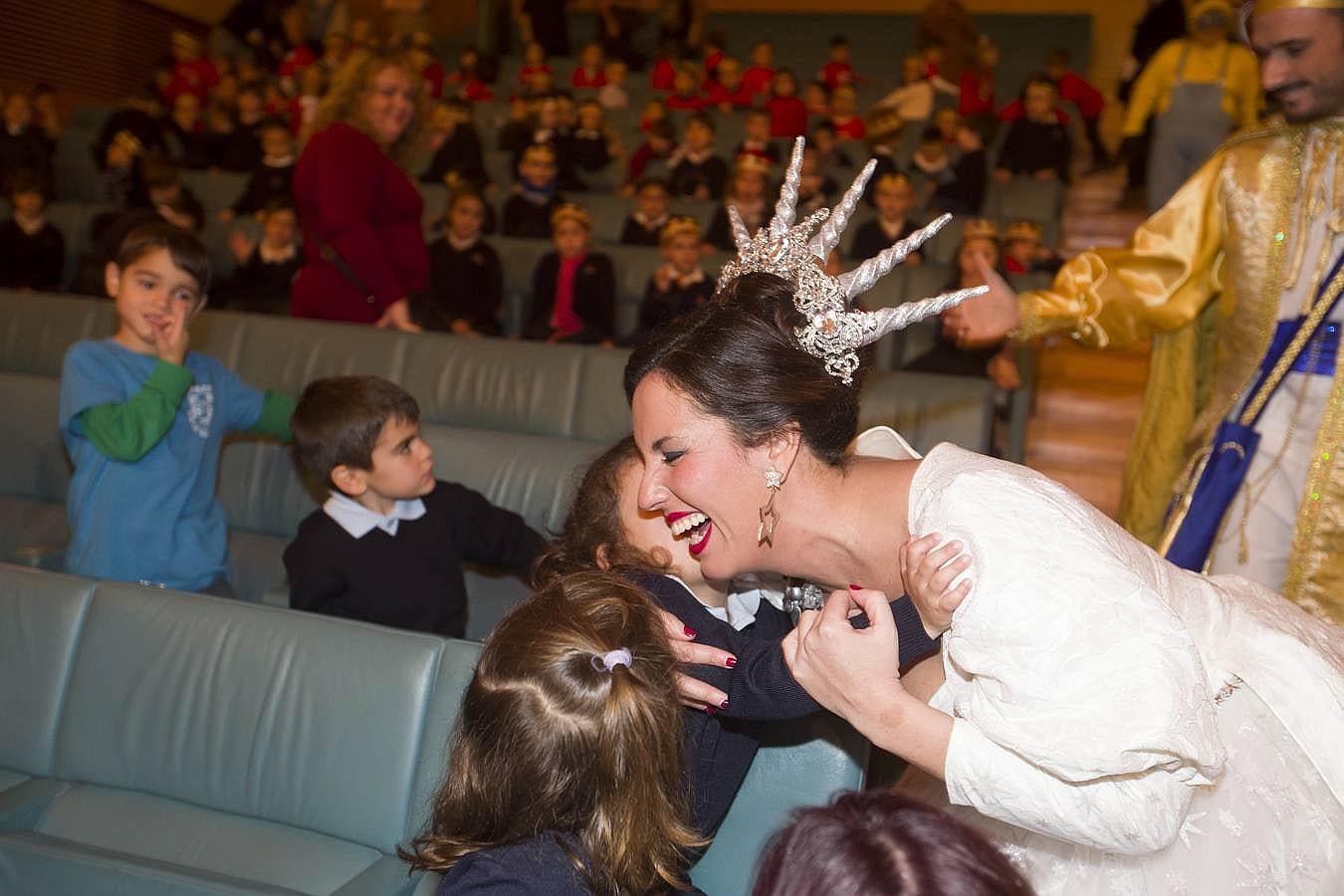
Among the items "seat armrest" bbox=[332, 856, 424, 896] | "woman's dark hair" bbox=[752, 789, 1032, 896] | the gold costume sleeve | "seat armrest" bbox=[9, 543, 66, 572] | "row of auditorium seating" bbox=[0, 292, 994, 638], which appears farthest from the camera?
"row of auditorium seating" bbox=[0, 292, 994, 638]

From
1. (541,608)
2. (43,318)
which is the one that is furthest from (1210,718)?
(43,318)

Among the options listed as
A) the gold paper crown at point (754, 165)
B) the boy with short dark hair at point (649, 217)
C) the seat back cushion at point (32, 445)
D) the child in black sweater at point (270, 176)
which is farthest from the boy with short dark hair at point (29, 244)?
the gold paper crown at point (754, 165)

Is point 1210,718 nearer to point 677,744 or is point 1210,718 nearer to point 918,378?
A: point 677,744

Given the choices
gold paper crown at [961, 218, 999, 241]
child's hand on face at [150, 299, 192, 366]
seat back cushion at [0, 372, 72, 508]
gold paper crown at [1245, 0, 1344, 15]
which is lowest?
seat back cushion at [0, 372, 72, 508]

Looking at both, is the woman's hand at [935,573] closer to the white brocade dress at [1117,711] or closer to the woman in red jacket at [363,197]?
the white brocade dress at [1117,711]

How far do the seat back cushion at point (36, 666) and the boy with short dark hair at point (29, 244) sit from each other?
441cm

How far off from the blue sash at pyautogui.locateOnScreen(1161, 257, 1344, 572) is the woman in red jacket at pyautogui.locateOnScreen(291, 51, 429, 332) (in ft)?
7.82

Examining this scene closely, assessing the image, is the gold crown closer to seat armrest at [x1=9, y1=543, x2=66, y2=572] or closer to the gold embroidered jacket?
the gold embroidered jacket

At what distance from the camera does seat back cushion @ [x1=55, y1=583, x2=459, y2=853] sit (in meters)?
1.74

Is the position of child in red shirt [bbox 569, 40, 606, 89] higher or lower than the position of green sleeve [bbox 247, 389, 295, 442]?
higher

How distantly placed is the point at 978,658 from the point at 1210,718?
24 centimetres

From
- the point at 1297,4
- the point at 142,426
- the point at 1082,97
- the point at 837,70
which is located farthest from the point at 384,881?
the point at 837,70

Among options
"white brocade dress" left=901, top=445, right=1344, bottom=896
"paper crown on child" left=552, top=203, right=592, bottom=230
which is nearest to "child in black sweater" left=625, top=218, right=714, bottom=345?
"paper crown on child" left=552, top=203, right=592, bottom=230

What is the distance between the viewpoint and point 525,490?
2957 millimetres
